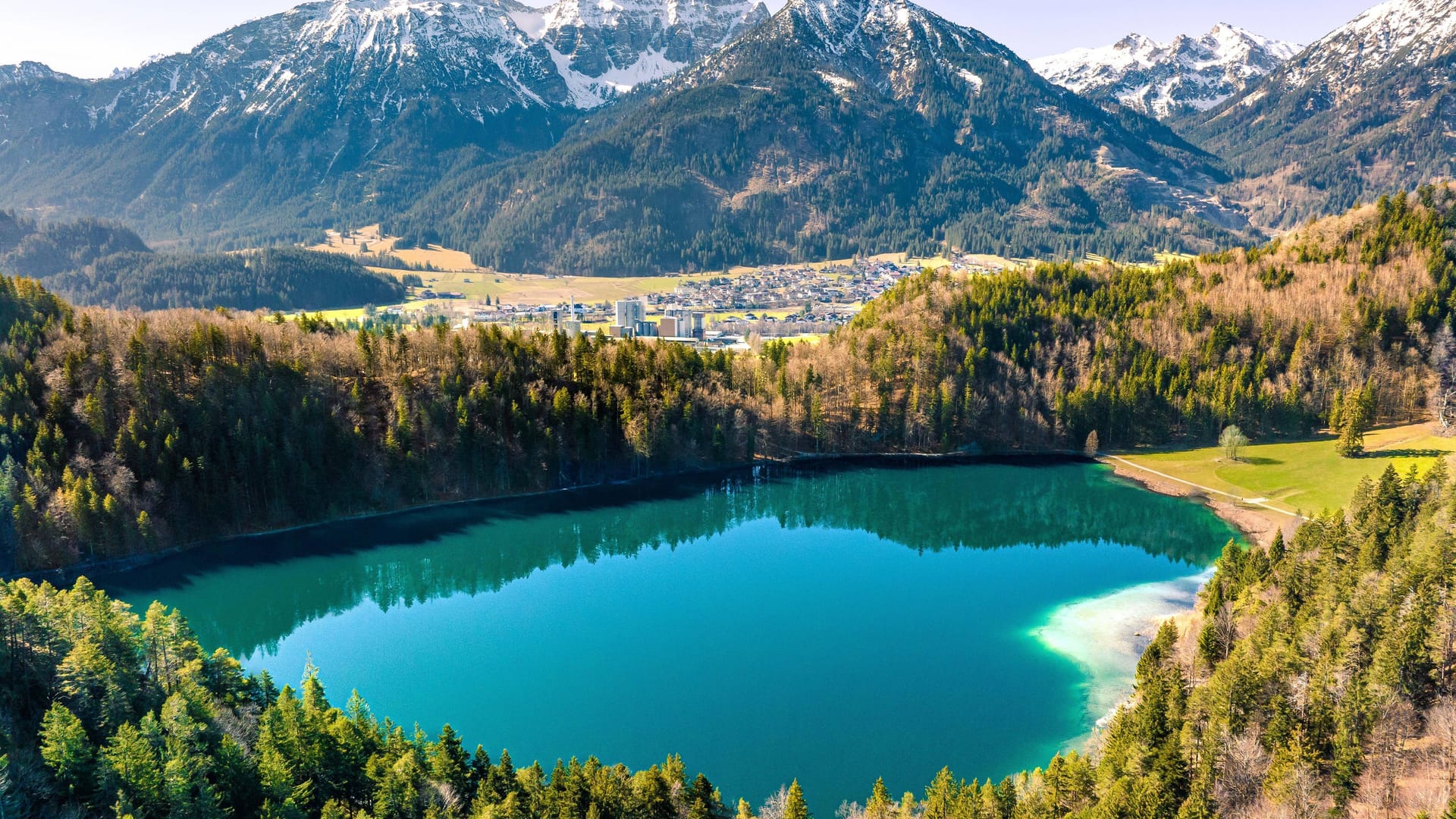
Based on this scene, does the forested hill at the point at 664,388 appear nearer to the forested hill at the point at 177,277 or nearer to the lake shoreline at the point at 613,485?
the lake shoreline at the point at 613,485

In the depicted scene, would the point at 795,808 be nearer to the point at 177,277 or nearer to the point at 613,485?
the point at 613,485

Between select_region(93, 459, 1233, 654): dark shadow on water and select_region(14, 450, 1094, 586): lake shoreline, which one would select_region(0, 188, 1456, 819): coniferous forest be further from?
select_region(93, 459, 1233, 654): dark shadow on water

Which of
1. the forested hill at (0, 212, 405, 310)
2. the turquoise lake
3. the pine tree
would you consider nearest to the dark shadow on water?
the turquoise lake

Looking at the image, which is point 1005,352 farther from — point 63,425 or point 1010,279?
point 63,425

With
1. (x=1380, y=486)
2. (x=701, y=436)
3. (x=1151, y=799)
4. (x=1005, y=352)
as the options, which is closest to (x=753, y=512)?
(x=701, y=436)

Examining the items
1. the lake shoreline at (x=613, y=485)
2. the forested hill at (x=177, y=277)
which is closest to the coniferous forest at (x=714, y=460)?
the lake shoreline at (x=613, y=485)
